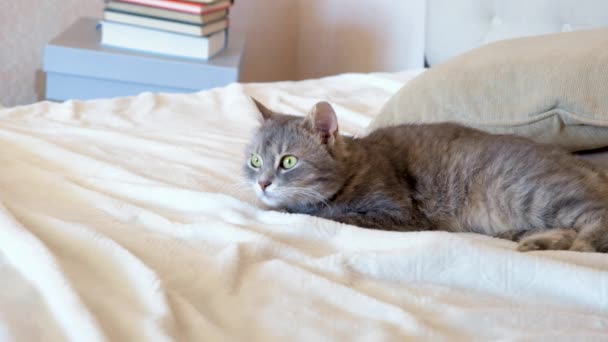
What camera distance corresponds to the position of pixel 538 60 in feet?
4.30

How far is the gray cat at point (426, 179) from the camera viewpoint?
3.77 feet

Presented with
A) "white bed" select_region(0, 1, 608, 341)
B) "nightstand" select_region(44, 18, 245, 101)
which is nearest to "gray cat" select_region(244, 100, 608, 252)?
"white bed" select_region(0, 1, 608, 341)

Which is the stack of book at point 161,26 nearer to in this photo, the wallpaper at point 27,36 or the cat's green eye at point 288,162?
the wallpaper at point 27,36

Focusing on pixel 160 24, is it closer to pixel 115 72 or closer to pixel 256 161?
pixel 115 72

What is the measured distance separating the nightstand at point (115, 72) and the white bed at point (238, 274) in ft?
3.64

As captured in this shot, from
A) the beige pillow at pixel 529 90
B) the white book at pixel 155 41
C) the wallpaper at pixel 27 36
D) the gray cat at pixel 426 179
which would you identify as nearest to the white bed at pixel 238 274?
the gray cat at pixel 426 179

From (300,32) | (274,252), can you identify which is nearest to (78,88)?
(300,32)

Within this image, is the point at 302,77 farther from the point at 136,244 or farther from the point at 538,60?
the point at 136,244

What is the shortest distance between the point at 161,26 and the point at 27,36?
0.80m

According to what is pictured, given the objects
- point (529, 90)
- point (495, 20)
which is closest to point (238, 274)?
point (529, 90)

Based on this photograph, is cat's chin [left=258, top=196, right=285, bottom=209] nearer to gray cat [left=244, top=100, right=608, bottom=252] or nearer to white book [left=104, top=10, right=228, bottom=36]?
gray cat [left=244, top=100, right=608, bottom=252]

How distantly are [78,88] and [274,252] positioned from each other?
1.66m

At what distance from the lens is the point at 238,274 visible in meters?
0.93

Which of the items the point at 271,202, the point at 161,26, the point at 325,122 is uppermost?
the point at 161,26
